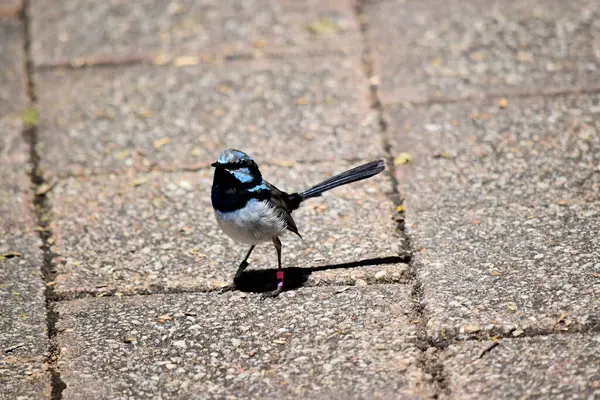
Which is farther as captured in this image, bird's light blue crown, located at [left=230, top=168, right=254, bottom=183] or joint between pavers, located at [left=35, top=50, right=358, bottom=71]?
joint between pavers, located at [left=35, top=50, right=358, bottom=71]

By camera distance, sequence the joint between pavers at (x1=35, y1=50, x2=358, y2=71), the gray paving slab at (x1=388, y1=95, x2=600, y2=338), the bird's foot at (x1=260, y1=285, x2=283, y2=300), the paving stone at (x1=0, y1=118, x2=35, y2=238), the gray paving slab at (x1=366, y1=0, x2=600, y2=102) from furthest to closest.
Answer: the joint between pavers at (x1=35, y1=50, x2=358, y2=71) < the gray paving slab at (x1=366, y1=0, x2=600, y2=102) < the paving stone at (x1=0, y1=118, x2=35, y2=238) < the bird's foot at (x1=260, y1=285, x2=283, y2=300) < the gray paving slab at (x1=388, y1=95, x2=600, y2=338)

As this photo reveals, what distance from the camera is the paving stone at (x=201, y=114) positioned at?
18.6 feet

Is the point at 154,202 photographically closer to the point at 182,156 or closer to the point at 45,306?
the point at 182,156

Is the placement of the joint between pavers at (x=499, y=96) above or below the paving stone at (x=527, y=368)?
above

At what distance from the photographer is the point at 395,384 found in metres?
3.69

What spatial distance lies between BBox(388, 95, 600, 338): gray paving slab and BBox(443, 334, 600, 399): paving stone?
11 centimetres

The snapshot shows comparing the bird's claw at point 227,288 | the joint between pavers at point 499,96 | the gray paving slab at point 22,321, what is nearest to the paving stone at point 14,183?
the gray paving slab at point 22,321

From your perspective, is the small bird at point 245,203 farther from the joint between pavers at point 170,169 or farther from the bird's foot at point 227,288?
the joint between pavers at point 170,169

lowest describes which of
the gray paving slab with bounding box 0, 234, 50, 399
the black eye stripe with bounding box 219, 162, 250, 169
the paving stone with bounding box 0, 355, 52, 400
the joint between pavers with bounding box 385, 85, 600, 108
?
the paving stone with bounding box 0, 355, 52, 400

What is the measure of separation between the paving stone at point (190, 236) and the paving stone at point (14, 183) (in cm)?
18

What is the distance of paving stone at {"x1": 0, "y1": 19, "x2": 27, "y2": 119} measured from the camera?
6.31 meters

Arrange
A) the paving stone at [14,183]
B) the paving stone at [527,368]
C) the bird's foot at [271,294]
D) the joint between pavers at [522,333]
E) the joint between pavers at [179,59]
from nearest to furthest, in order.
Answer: the paving stone at [527,368], the joint between pavers at [522,333], the bird's foot at [271,294], the paving stone at [14,183], the joint between pavers at [179,59]

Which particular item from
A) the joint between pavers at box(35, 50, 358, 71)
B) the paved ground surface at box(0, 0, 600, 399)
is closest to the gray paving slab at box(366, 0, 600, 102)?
the paved ground surface at box(0, 0, 600, 399)

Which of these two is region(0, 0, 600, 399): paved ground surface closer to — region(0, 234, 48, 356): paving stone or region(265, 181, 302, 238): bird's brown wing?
region(0, 234, 48, 356): paving stone
